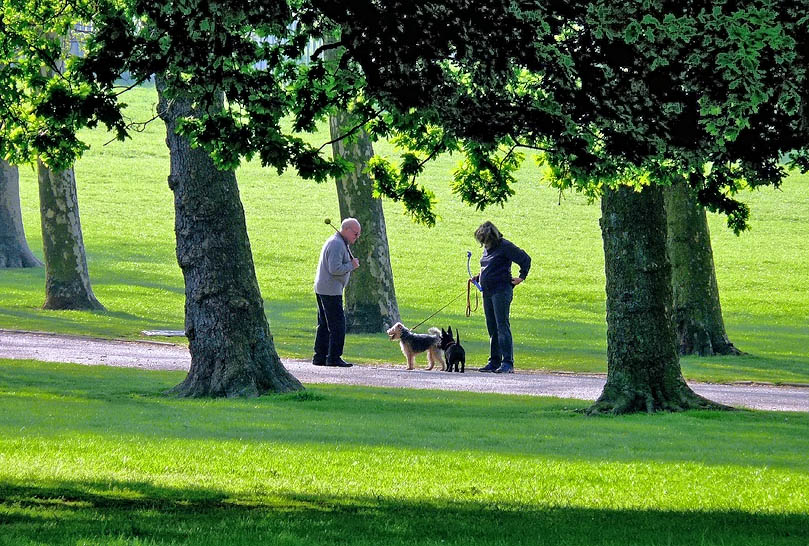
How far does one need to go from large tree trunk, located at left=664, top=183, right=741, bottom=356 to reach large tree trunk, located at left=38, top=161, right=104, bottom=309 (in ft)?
51.9

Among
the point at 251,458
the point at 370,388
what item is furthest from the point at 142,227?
the point at 251,458

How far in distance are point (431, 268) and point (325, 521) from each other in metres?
42.2

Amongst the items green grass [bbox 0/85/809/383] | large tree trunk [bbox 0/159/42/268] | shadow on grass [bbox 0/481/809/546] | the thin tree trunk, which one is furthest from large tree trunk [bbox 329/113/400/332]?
shadow on grass [bbox 0/481/809/546]

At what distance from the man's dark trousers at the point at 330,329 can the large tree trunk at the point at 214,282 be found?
4441mm

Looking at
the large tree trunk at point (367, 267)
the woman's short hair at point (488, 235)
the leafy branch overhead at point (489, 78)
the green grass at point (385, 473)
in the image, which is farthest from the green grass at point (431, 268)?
the leafy branch overhead at point (489, 78)

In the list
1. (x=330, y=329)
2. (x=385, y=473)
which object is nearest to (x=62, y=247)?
(x=330, y=329)

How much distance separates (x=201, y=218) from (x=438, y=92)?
24.2 feet

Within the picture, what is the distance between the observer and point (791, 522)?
8977 mm

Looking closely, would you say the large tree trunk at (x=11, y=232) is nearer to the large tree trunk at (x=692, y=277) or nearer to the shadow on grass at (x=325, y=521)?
the large tree trunk at (x=692, y=277)

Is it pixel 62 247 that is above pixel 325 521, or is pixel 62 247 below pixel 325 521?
above

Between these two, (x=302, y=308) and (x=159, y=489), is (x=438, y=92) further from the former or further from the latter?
(x=302, y=308)

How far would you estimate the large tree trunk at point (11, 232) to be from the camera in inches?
1768

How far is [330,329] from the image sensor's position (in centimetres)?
2105

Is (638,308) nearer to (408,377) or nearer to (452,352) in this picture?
(408,377)
